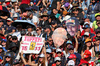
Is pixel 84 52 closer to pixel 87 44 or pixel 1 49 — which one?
pixel 87 44

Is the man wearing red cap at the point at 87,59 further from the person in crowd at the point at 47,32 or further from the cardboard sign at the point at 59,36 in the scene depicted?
the person in crowd at the point at 47,32

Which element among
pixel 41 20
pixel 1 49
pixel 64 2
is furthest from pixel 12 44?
pixel 64 2

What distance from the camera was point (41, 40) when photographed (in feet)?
23.1

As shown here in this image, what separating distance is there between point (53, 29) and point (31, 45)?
1.94m

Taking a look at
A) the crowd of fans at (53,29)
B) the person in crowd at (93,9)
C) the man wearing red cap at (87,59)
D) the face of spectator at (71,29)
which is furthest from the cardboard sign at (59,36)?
the person in crowd at (93,9)

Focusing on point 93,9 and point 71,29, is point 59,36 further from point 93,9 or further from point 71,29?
point 93,9

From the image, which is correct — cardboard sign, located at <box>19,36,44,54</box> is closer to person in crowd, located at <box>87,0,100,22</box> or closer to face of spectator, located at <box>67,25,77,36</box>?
face of spectator, located at <box>67,25,77,36</box>

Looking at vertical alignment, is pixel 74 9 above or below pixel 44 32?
above

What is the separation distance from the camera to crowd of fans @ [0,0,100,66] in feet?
24.4

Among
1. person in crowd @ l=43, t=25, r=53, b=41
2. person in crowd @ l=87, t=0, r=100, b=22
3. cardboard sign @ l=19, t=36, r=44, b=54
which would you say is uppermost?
person in crowd @ l=87, t=0, r=100, b=22

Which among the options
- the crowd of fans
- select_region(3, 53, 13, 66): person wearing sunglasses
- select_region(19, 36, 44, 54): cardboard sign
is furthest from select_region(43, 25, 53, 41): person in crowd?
select_region(3, 53, 13, 66): person wearing sunglasses

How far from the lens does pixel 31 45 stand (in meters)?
6.92

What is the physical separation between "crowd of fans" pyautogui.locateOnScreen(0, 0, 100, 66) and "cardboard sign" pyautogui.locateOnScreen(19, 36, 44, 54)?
0.71 ft

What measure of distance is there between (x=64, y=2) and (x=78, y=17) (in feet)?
5.46
